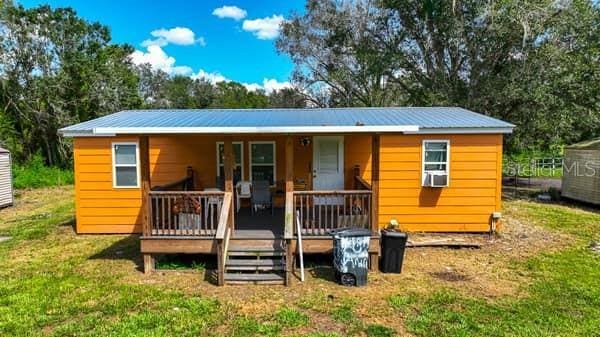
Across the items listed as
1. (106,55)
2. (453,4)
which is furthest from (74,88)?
(453,4)

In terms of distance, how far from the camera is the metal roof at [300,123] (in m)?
5.68

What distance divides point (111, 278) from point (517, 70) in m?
14.5

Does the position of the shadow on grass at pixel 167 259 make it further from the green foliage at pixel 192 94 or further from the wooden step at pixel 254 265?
the green foliage at pixel 192 94

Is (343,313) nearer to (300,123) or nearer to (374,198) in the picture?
(374,198)

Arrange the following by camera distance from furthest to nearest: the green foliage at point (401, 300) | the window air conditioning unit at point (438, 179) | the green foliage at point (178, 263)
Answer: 1. the window air conditioning unit at point (438, 179)
2. the green foliage at point (178, 263)
3. the green foliage at point (401, 300)

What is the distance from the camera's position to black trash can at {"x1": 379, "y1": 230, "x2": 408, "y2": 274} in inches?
235

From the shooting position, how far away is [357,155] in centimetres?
895

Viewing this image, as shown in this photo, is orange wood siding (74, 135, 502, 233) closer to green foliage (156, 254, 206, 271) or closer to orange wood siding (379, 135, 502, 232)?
orange wood siding (379, 135, 502, 232)

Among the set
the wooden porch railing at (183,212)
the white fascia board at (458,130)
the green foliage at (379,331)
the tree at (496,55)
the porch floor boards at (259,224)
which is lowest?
the green foliage at (379,331)

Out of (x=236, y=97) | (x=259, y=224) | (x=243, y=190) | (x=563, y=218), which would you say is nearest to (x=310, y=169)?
(x=243, y=190)

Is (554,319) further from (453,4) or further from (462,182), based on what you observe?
(453,4)

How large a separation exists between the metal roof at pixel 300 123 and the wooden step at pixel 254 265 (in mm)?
2172

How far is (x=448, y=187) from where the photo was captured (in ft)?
27.7

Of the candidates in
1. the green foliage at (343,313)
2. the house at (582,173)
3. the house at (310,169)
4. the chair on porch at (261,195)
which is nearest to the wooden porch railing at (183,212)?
the house at (310,169)
